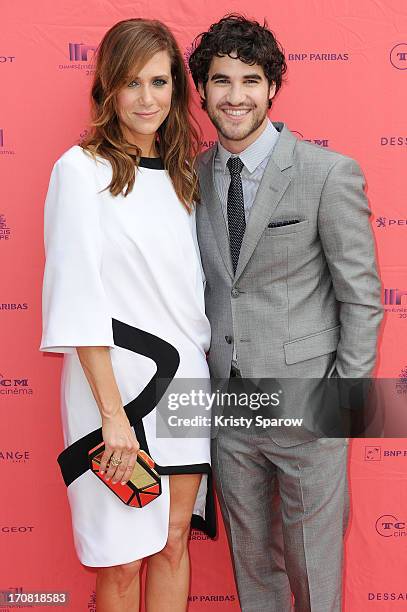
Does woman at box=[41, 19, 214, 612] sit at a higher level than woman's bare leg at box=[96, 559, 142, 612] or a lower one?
higher

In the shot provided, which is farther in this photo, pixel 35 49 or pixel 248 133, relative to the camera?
pixel 35 49

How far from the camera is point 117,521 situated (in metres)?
1.76

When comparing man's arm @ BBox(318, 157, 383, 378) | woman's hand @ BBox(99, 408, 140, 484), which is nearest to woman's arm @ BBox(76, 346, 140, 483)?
woman's hand @ BBox(99, 408, 140, 484)

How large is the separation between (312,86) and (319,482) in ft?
3.75

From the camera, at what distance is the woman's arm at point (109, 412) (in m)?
1.67

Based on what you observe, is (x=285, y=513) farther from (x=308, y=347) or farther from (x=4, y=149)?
(x=4, y=149)

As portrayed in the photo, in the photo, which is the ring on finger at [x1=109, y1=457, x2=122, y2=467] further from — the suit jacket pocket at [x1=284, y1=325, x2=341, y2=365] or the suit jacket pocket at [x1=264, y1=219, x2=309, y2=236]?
the suit jacket pocket at [x1=264, y1=219, x2=309, y2=236]

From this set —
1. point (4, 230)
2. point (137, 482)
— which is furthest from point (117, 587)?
point (4, 230)

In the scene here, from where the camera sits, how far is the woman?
1.65 m

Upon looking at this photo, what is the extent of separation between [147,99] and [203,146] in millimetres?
521

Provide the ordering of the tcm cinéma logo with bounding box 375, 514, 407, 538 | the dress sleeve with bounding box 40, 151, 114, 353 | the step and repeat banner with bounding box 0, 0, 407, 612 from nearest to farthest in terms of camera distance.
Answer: the dress sleeve with bounding box 40, 151, 114, 353 → the step and repeat banner with bounding box 0, 0, 407, 612 → the tcm cinéma logo with bounding box 375, 514, 407, 538

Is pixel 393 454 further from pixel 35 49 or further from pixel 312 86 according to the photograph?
pixel 35 49

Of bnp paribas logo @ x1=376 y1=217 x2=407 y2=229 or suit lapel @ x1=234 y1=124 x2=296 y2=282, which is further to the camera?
bnp paribas logo @ x1=376 y1=217 x2=407 y2=229

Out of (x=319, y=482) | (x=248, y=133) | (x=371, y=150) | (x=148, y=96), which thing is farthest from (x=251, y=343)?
(x=371, y=150)
